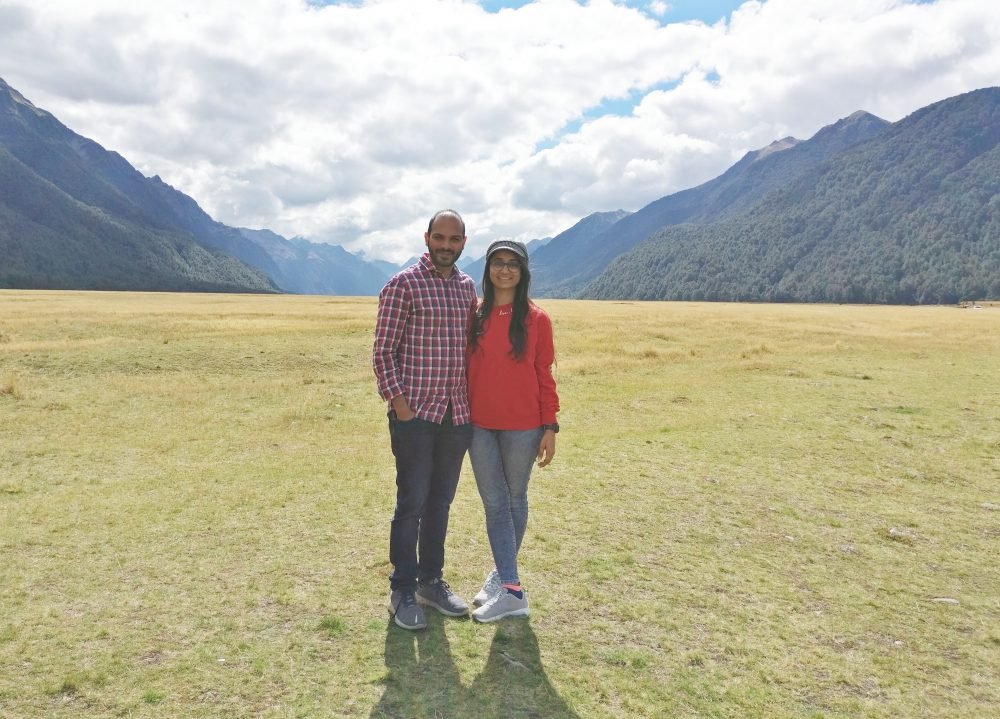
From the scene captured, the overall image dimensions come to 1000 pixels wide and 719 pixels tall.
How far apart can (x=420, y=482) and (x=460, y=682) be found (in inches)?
66.0

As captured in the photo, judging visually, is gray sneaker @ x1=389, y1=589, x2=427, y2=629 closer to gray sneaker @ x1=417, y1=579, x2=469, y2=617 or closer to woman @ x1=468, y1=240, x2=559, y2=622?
gray sneaker @ x1=417, y1=579, x2=469, y2=617

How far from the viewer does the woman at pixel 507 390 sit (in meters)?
5.38

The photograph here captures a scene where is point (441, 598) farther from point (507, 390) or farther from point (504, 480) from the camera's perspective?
point (507, 390)

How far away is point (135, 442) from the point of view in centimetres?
1267

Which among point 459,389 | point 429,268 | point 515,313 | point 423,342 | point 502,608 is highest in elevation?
point 429,268

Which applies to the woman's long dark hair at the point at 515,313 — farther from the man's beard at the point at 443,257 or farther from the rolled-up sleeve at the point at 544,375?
the man's beard at the point at 443,257

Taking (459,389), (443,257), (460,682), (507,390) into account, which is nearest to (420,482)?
(459,389)

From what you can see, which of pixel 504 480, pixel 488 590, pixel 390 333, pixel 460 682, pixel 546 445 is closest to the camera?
pixel 460 682

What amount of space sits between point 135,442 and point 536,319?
11.1 metres

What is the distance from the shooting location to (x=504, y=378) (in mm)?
5406

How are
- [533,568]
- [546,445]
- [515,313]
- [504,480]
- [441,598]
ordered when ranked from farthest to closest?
[533,568]
[441,598]
[504,480]
[546,445]
[515,313]

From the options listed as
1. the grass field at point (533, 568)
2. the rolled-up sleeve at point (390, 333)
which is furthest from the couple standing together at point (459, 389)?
the grass field at point (533, 568)

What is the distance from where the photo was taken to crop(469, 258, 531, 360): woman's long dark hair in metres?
5.36

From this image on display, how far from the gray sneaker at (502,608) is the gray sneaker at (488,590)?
0.31ft
